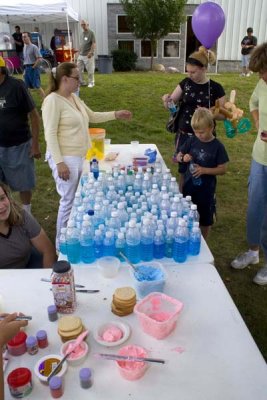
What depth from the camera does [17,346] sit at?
1372 millimetres

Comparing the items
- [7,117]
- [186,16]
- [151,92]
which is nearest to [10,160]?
[7,117]

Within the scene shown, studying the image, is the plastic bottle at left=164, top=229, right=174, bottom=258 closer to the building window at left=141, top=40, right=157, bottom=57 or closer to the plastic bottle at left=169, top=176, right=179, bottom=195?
the plastic bottle at left=169, top=176, right=179, bottom=195

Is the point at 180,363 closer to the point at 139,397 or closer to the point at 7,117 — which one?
the point at 139,397

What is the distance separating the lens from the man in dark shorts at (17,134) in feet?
10.7

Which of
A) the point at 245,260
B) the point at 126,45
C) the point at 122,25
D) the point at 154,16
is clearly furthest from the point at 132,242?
the point at 122,25

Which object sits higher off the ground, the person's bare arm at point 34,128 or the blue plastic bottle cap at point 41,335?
the person's bare arm at point 34,128

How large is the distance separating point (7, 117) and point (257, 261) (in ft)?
9.19

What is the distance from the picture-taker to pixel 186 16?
583 inches

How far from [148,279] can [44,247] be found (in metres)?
0.86

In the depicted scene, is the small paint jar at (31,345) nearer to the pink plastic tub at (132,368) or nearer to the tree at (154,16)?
the pink plastic tub at (132,368)

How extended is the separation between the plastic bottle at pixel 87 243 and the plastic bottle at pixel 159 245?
1.16ft

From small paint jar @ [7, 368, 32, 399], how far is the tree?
1465 cm

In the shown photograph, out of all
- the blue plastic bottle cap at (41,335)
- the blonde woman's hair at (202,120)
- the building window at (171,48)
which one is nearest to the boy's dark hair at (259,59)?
the blonde woman's hair at (202,120)

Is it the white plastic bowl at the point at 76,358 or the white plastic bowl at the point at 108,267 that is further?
the white plastic bowl at the point at 108,267
